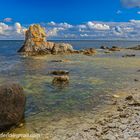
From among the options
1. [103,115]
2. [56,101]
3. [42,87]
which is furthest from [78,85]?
[103,115]

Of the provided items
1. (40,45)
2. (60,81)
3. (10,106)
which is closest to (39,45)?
(40,45)

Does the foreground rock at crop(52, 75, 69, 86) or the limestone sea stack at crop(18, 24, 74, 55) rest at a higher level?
the limestone sea stack at crop(18, 24, 74, 55)

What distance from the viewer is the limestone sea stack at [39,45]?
10075 cm

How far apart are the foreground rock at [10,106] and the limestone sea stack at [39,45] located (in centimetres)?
7661

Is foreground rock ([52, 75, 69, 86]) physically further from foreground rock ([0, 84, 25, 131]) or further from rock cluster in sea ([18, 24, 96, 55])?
rock cluster in sea ([18, 24, 96, 55])

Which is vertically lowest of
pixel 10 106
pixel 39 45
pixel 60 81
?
pixel 60 81

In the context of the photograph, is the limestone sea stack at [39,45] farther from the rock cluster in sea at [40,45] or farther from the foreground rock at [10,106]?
the foreground rock at [10,106]

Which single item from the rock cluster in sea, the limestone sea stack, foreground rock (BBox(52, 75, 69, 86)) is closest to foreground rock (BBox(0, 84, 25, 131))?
foreground rock (BBox(52, 75, 69, 86))

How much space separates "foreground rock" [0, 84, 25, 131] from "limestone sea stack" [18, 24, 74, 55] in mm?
76613

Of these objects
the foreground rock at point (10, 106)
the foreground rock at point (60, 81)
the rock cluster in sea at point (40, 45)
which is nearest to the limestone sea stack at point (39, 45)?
the rock cluster in sea at point (40, 45)

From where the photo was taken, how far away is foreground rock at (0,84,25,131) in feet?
64.4

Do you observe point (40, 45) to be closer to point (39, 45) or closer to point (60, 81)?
point (39, 45)

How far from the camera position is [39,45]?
104 metres

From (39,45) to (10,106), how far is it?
84449 millimetres
